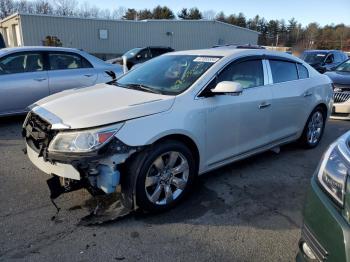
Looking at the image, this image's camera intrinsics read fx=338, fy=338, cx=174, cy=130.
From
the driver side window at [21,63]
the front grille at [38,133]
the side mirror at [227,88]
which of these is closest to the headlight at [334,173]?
the side mirror at [227,88]

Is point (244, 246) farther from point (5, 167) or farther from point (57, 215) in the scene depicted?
point (5, 167)

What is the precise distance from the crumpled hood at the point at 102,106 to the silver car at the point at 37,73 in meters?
2.97

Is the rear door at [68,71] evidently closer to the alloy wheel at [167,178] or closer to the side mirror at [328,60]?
the alloy wheel at [167,178]

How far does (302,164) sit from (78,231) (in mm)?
3377

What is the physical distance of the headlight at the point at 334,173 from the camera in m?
1.90

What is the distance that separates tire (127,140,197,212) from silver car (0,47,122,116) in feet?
12.6

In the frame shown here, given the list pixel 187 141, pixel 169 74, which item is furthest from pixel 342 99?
pixel 187 141

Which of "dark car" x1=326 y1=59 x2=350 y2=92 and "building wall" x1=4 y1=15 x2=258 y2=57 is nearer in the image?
"dark car" x1=326 y1=59 x2=350 y2=92

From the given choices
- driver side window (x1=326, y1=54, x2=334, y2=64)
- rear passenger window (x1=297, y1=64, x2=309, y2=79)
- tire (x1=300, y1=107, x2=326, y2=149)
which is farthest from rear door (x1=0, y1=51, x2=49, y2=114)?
driver side window (x1=326, y1=54, x2=334, y2=64)

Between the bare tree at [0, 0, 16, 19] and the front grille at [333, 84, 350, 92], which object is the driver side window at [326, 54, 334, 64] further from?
the bare tree at [0, 0, 16, 19]

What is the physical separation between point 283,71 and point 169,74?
1781 mm

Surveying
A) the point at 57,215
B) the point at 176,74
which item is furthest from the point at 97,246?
the point at 176,74

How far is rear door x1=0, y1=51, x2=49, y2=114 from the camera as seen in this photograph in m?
6.35

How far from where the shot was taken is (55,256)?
2.73 m
